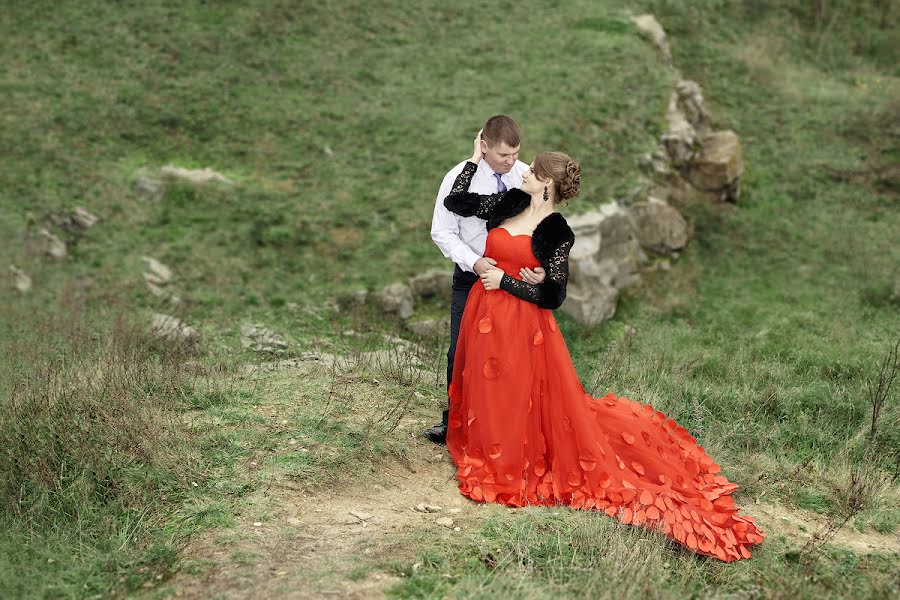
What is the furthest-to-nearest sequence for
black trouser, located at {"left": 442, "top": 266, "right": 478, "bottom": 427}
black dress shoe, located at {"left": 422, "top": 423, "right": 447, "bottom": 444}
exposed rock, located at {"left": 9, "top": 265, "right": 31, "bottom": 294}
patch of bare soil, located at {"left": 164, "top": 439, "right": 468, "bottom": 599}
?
1. exposed rock, located at {"left": 9, "top": 265, "right": 31, "bottom": 294}
2. black dress shoe, located at {"left": 422, "top": 423, "right": 447, "bottom": 444}
3. black trouser, located at {"left": 442, "top": 266, "right": 478, "bottom": 427}
4. patch of bare soil, located at {"left": 164, "top": 439, "right": 468, "bottom": 599}

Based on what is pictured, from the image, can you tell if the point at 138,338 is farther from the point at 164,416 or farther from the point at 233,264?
the point at 233,264

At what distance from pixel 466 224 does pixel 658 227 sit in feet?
22.0

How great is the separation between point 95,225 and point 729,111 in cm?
1130

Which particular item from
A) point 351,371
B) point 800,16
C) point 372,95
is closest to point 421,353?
point 351,371

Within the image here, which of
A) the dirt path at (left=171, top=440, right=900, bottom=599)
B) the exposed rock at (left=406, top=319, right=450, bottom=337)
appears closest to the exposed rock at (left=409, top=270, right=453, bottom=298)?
the exposed rock at (left=406, top=319, right=450, bottom=337)

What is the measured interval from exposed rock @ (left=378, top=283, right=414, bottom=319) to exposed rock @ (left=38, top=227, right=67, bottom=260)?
4345 millimetres

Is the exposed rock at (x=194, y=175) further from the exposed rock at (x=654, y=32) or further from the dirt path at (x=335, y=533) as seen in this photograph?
the exposed rock at (x=654, y=32)

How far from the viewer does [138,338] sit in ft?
A: 25.2

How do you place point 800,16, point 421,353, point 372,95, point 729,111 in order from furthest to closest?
point 800,16, point 729,111, point 372,95, point 421,353

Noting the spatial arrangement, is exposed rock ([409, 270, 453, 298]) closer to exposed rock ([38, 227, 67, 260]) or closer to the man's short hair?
exposed rock ([38, 227, 67, 260])

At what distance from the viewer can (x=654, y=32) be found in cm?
1523

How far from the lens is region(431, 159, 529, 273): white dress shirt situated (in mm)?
5566

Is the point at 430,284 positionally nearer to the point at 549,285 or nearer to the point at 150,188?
the point at 150,188

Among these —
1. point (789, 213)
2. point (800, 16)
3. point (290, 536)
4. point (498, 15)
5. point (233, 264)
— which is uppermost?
point (800, 16)
